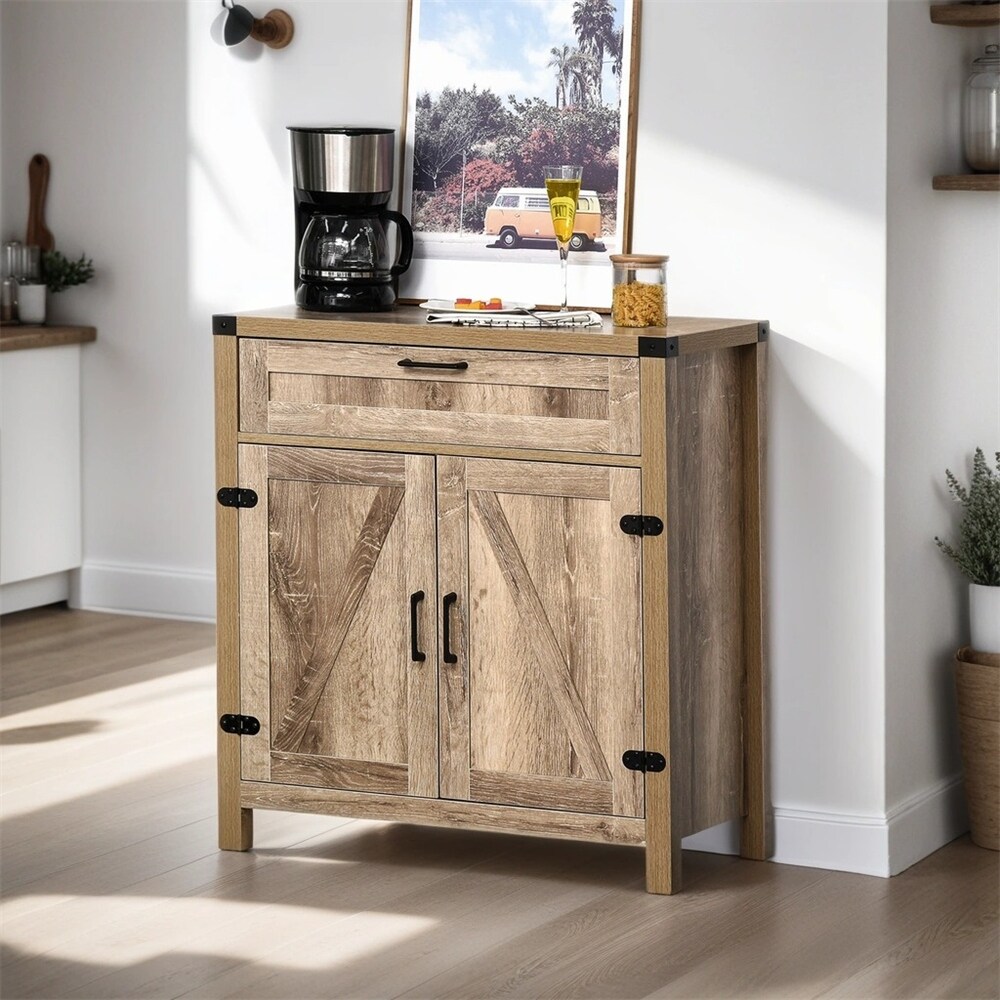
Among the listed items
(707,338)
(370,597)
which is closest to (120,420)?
(370,597)

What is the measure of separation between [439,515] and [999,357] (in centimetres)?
119

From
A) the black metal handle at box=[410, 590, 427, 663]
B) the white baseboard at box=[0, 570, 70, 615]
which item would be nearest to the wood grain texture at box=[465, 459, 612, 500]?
the black metal handle at box=[410, 590, 427, 663]

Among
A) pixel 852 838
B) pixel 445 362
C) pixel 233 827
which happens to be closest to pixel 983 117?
pixel 445 362

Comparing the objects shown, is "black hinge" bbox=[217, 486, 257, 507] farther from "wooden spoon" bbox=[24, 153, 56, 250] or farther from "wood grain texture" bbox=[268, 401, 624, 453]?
"wooden spoon" bbox=[24, 153, 56, 250]

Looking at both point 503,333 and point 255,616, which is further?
point 255,616

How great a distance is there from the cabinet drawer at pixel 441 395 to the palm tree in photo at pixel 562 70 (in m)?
0.74

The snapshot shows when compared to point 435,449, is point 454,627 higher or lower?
lower

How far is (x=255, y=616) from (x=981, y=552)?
138cm

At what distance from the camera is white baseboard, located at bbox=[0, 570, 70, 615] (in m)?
5.13

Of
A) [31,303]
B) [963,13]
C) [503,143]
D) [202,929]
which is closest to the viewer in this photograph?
[202,929]

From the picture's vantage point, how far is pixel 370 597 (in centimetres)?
316

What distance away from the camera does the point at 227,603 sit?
10.7ft

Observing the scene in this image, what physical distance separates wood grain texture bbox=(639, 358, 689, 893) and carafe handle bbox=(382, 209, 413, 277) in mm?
796

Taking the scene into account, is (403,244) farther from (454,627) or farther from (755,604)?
(755,604)
